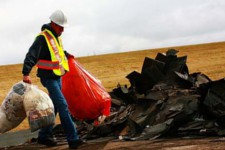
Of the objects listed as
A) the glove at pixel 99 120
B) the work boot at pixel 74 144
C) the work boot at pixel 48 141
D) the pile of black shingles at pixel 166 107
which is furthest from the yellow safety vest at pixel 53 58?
the glove at pixel 99 120

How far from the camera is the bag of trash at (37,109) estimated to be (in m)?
5.02

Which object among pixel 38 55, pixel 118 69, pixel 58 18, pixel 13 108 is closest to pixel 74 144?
pixel 13 108

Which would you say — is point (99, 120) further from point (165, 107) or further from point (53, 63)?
point (53, 63)

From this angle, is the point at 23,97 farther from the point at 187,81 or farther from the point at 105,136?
the point at 187,81

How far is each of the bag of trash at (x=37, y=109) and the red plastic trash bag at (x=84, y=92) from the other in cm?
121

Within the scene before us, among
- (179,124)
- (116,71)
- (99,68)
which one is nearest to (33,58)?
(179,124)

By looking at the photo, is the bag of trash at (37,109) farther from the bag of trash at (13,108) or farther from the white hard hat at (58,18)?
the white hard hat at (58,18)

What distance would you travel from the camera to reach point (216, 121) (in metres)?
5.05

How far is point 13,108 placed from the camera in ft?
17.3

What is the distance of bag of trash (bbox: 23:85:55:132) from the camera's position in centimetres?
502

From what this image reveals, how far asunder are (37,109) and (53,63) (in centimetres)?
59

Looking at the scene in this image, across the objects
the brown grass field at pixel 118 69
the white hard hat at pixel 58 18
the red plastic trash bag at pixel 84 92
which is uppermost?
the white hard hat at pixel 58 18

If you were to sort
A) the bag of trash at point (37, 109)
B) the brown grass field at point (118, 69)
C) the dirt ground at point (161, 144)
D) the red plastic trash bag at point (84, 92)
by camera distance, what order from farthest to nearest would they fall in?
the brown grass field at point (118, 69) → the red plastic trash bag at point (84, 92) → the bag of trash at point (37, 109) → the dirt ground at point (161, 144)

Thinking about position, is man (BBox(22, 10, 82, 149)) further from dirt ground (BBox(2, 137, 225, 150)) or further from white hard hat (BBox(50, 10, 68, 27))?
dirt ground (BBox(2, 137, 225, 150))
